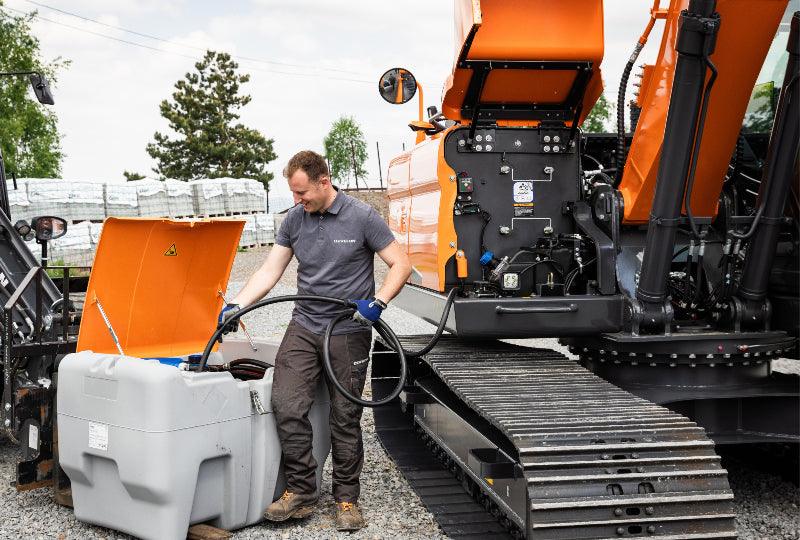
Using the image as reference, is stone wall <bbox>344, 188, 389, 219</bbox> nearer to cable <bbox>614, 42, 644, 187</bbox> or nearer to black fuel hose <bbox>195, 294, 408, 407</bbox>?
cable <bbox>614, 42, 644, 187</bbox>

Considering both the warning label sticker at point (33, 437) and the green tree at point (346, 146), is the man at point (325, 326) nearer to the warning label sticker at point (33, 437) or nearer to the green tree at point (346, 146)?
the warning label sticker at point (33, 437)

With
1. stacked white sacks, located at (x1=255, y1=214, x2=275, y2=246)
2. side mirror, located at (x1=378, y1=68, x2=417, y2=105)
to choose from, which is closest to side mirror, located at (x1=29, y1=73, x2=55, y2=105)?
side mirror, located at (x1=378, y1=68, x2=417, y2=105)

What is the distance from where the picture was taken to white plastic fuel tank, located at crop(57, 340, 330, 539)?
4.40 metres

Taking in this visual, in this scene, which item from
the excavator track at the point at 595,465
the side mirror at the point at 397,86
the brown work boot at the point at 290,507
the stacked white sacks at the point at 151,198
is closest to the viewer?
the excavator track at the point at 595,465

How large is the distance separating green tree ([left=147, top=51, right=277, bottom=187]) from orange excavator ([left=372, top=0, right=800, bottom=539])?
47.3m

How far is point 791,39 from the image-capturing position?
4.85 meters

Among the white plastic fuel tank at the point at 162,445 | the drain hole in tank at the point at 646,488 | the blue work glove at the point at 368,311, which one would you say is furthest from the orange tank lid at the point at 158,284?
the drain hole in tank at the point at 646,488

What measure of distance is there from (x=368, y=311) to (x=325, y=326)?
0.39 m

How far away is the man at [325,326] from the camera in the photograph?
16.3 ft

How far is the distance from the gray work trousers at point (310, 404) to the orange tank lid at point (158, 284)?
0.83 m

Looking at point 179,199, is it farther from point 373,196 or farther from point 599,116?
point 599,116

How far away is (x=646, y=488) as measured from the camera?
3912mm

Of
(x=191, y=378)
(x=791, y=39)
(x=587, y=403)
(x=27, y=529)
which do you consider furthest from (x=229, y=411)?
(x=791, y=39)

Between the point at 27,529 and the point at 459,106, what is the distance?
338 cm
